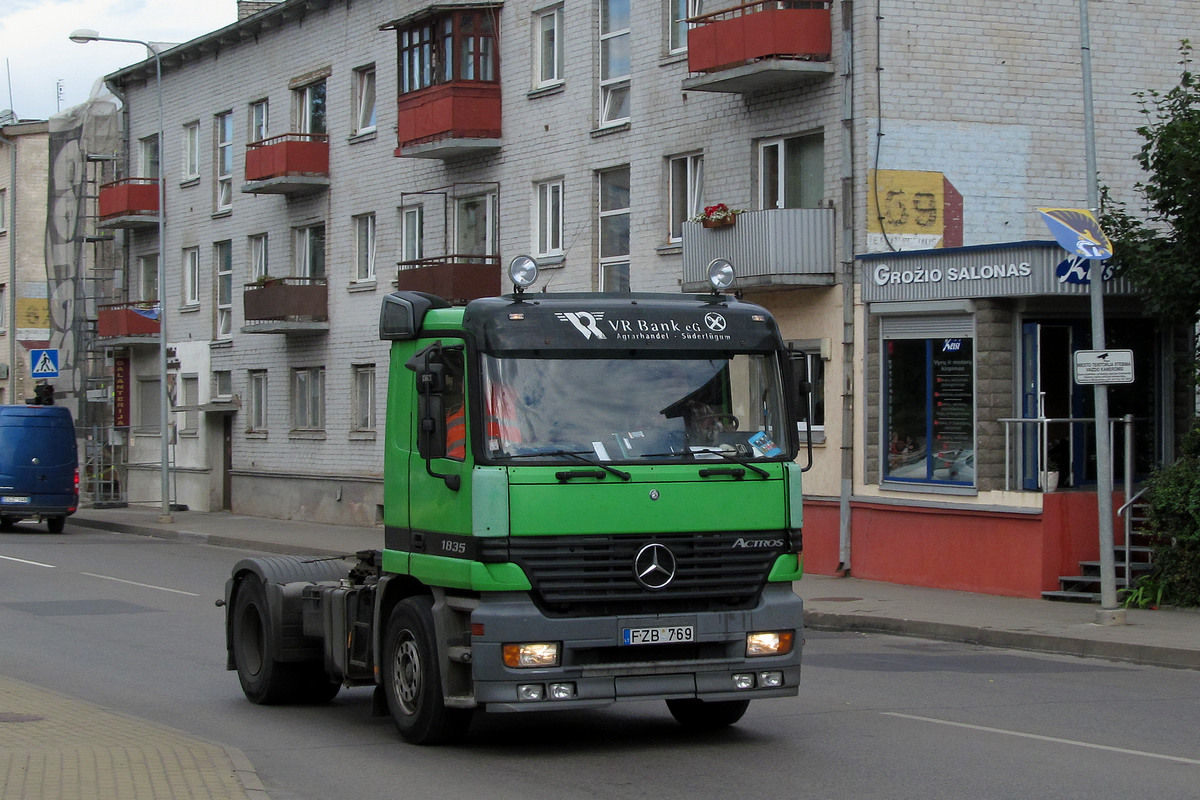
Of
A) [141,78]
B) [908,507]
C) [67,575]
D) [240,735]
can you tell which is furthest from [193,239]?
[240,735]

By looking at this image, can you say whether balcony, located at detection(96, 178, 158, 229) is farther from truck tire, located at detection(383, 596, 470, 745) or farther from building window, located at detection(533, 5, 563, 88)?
truck tire, located at detection(383, 596, 470, 745)

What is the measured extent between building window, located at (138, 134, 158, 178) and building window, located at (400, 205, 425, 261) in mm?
13896

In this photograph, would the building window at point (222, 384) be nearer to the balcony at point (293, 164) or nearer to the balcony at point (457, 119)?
the balcony at point (293, 164)

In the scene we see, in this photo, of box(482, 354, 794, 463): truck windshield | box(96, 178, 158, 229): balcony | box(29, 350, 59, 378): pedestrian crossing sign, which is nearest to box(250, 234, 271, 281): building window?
box(96, 178, 158, 229): balcony

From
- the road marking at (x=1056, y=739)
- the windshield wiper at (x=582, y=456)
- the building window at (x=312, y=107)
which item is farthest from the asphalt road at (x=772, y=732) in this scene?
the building window at (x=312, y=107)

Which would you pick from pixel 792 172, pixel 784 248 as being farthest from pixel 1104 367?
pixel 792 172

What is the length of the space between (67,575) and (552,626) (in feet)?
52.3

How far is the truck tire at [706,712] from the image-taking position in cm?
966

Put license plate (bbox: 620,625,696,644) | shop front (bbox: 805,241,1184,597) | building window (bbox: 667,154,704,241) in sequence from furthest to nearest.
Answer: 1. building window (bbox: 667,154,704,241)
2. shop front (bbox: 805,241,1184,597)
3. license plate (bbox: 620,625,696,644)

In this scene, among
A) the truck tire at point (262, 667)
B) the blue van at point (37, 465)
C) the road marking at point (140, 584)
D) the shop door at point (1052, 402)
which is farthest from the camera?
the blue van at point (37, 465)

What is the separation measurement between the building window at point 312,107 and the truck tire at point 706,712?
27.1 m

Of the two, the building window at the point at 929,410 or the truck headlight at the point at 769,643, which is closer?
the truck headlight at the point at 769,643

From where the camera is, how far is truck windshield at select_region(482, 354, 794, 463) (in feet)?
28.5

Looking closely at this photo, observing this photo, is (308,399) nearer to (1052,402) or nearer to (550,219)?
(550,219)
